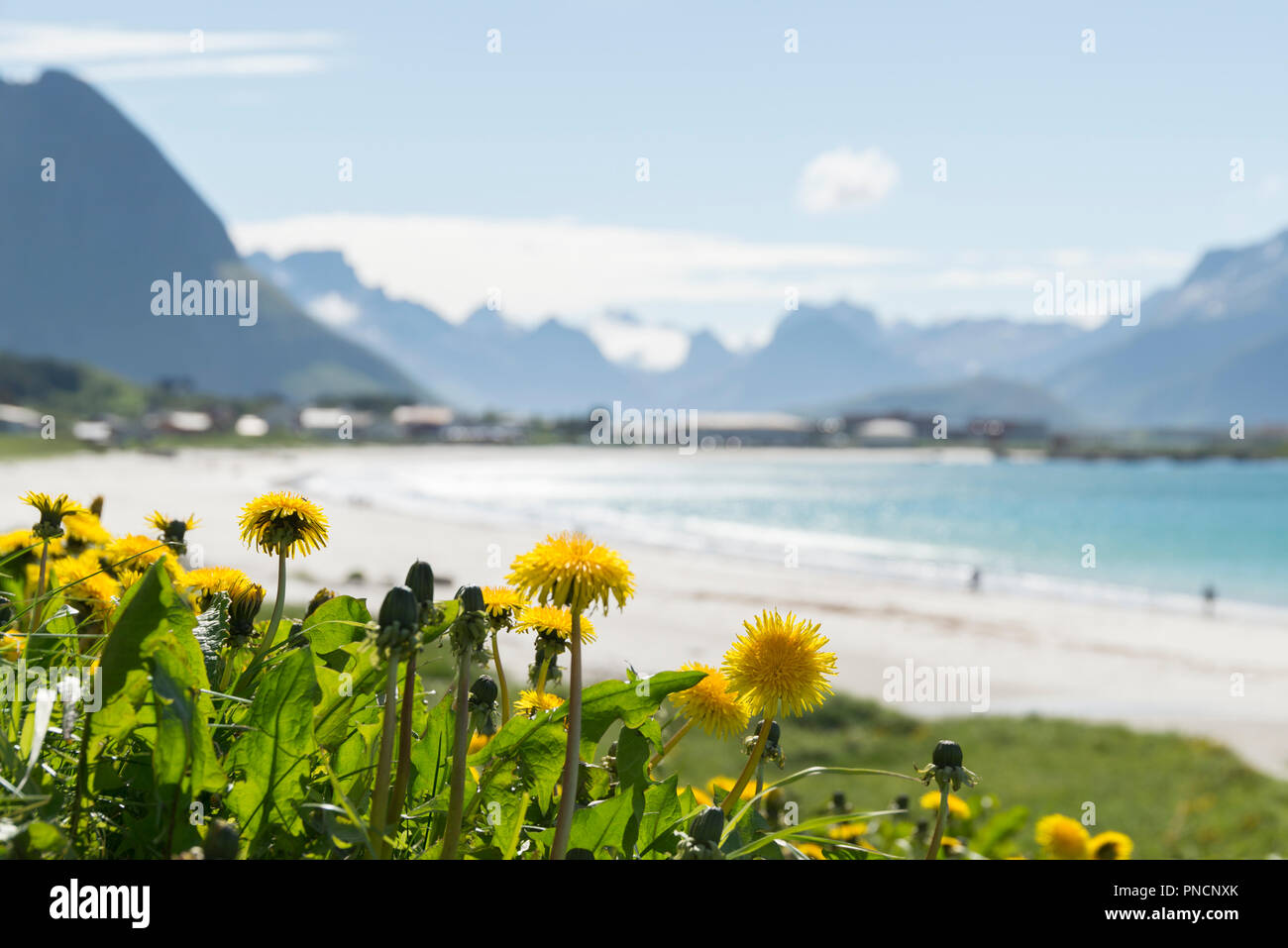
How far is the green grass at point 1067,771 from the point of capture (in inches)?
441

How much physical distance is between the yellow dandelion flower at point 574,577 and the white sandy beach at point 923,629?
12.9 metres

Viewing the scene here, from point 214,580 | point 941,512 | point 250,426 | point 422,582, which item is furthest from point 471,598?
point 250,426

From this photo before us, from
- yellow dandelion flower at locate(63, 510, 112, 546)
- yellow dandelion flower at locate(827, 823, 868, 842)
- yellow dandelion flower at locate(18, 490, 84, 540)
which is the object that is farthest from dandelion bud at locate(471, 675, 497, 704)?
yellow dandelion flower at locate(827, 823, 868, 842)

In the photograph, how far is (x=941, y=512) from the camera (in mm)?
92312

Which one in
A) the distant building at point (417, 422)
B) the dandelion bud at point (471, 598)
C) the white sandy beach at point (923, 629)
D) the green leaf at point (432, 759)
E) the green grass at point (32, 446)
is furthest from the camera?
the distant building at point (417, 422)

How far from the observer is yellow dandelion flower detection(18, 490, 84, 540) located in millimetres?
1529

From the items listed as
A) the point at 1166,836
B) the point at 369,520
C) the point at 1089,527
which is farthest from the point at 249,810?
the point at 1089,527

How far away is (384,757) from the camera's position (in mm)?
876

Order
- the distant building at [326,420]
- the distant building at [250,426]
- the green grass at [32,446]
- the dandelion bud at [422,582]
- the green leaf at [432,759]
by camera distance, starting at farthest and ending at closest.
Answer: the distant building at [326,420] → the distant building at [250,426] → the green grass at [32,446] → the green leaf at [432,759] → the dandelion bud at [422,582]

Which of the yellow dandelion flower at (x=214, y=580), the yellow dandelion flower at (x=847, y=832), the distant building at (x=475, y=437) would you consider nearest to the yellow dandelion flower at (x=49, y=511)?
the yellow dandelion flower at (x=214, y=580)

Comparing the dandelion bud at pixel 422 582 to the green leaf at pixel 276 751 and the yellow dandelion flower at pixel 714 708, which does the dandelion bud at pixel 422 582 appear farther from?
the yellow dandelion flower at pixel 714 708

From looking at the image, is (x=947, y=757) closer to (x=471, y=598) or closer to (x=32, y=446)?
(x=471, y=598)
